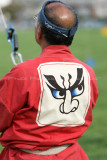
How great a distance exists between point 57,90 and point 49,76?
0.10 metres

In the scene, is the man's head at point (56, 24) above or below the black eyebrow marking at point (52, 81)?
above

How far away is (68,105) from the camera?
7.65ft

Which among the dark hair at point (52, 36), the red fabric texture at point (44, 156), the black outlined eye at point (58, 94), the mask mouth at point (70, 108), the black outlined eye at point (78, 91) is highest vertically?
the dark hair at point (52, 36)

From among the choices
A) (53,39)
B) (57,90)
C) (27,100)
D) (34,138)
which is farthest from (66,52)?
(34,138)

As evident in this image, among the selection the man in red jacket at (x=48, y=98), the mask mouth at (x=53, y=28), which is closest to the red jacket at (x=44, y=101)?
the man in red jacket at (x=48, y=98)

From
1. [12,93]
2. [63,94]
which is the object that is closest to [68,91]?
[63,94]

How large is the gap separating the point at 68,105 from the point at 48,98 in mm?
152

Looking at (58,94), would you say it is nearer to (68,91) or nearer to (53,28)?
(68,91)

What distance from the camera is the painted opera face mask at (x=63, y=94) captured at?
2.26m

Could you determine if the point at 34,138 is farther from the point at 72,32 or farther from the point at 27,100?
the point at 72,32

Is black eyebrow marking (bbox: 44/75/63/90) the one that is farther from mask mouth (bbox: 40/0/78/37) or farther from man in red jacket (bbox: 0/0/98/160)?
mask mouth (bbox: 40/0/78/37)

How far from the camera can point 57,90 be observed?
7.51 ft

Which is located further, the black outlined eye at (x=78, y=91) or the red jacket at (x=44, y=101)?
the black outlined eye at (x=78, y=91)

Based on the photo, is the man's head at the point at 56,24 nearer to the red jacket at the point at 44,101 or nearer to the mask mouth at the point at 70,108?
the red jacket at the point at 44,101
